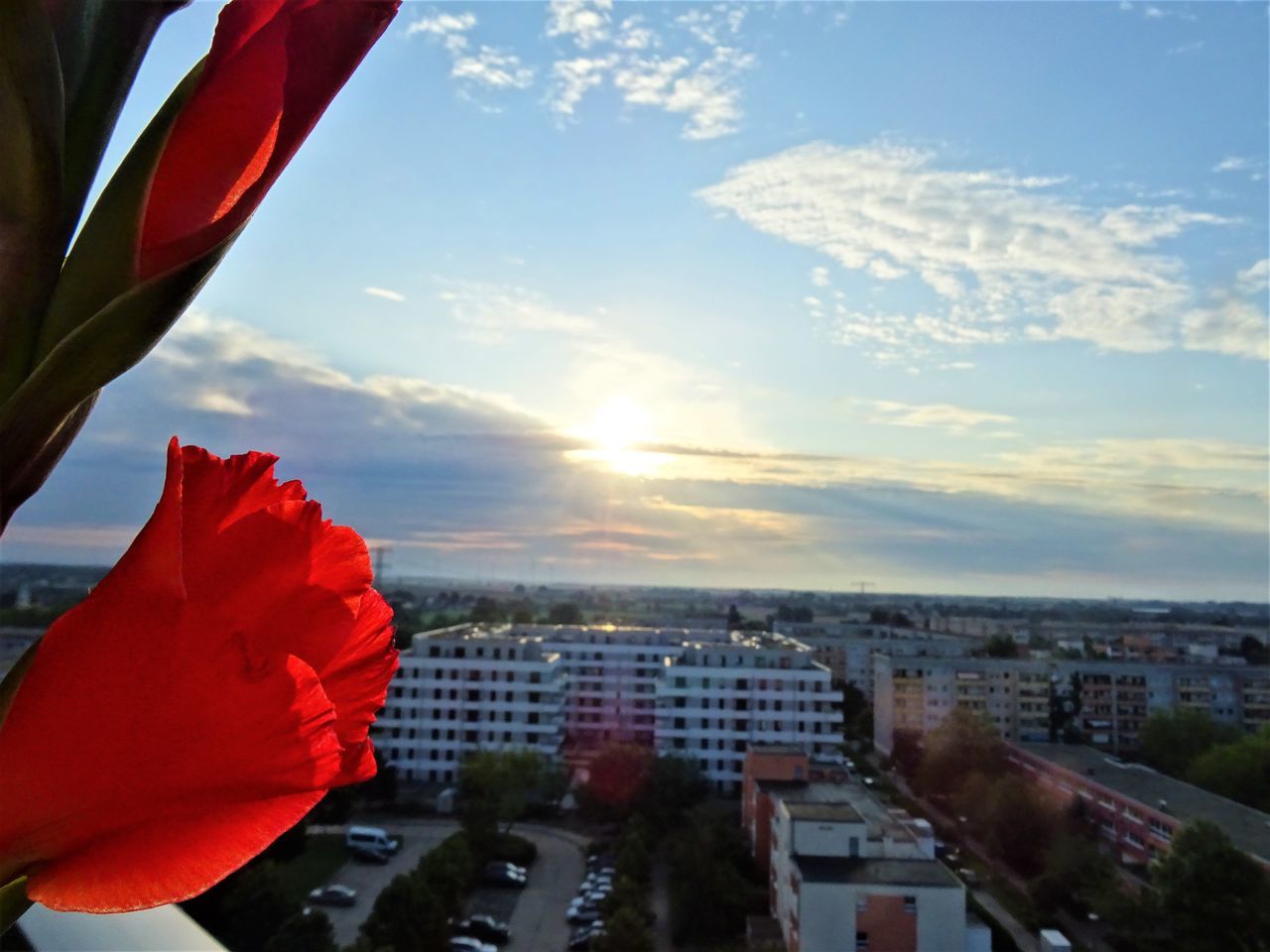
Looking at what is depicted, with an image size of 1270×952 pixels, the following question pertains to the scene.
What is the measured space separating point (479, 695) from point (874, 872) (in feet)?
17.5

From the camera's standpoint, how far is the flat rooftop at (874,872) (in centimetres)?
281

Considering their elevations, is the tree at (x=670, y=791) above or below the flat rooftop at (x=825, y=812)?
below

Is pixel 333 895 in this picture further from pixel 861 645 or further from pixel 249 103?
pixel 861 645

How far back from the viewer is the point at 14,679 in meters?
0.14

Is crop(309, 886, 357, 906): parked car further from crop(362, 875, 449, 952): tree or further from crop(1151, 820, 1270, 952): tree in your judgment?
crop(1151, 820, 1270, 952): tree

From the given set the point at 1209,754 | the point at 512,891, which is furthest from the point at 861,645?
the point at 512,891

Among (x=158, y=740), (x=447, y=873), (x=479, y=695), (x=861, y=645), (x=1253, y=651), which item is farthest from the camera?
(x=861, y=645)

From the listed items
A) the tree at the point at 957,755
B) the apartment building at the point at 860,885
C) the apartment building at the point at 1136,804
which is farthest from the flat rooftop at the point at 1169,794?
the apartment building at the point at 860,885

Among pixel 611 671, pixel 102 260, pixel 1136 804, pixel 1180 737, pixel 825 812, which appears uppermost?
pixel 102 260

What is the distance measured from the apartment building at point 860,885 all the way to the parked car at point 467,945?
985mm

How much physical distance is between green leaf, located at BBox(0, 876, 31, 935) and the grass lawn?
102 inches

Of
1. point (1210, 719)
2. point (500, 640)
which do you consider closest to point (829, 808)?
point (1210, 719)

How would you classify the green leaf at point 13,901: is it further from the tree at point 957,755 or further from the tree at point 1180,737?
the tree at point 957,755

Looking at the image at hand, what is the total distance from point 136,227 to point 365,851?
4009mm
